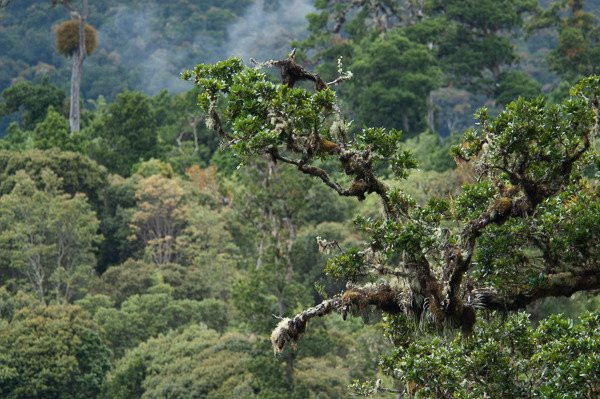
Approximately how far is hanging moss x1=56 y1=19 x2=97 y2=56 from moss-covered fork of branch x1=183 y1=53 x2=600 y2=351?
55.0m

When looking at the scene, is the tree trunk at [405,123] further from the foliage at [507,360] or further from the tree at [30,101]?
the foliage at [507,360]

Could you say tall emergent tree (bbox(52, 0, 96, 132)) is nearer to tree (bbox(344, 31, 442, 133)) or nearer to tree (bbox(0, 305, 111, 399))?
tree (bbox(344, 31, 442, 133))

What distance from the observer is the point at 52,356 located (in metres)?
40.2

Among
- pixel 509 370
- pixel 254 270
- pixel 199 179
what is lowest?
pixel 509 370

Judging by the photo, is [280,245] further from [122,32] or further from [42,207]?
[122,32]

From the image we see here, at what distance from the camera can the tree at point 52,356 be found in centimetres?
3934

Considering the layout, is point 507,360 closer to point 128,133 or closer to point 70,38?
point 128,133

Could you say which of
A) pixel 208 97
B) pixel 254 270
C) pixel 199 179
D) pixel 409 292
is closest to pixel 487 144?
pixel 409 292

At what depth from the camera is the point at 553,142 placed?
41.4ft

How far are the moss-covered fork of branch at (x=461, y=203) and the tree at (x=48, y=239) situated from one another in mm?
33266

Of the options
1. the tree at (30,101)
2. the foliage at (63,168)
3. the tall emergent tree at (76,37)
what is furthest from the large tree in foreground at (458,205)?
the tall emergent tree at (76,37)

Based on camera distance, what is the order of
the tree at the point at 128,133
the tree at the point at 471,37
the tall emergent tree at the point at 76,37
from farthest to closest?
the tall emergent tree at the point at 76,37
the tree at the point at 471,37
the tree at the point at 128,133

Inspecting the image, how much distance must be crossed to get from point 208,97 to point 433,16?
55.3 m

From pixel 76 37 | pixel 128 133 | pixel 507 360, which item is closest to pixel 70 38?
pixel 76 37
